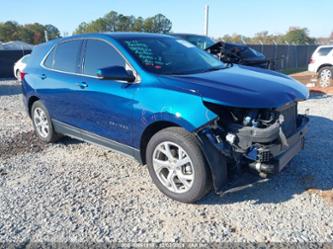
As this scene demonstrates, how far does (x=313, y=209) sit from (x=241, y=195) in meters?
0.75

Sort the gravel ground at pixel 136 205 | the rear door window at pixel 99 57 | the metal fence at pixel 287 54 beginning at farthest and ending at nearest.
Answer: the metal fence at pixel 287 54 < the rear door window at pixel 99 57 < the gravel ground at pixel 136 205

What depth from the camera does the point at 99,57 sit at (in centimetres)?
435

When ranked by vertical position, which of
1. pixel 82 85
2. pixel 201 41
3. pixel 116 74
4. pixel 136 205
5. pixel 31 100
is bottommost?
pixel 136 205

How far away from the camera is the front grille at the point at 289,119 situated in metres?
3.60

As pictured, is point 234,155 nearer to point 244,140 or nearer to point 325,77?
point 244,140

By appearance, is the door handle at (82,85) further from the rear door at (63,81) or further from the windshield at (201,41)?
the windshield at (201,41)

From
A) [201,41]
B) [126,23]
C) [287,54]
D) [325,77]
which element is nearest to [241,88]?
[201,41]

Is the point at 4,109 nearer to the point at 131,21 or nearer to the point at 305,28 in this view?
the point at 131,21

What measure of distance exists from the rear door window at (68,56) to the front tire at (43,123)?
81cm

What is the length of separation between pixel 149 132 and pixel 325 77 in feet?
37.4

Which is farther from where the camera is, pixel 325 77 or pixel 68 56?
pixel 325 77

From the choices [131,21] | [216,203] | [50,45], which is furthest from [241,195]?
[131,21]

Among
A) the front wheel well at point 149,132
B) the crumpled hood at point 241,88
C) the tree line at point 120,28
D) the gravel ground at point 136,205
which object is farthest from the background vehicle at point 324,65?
the tree line at point 120,28

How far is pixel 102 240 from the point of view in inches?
120
